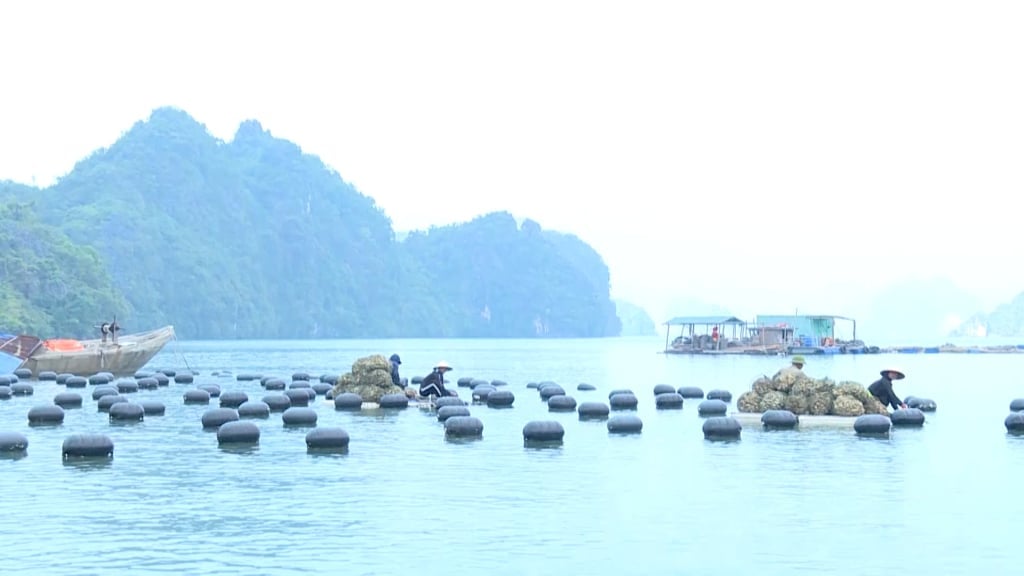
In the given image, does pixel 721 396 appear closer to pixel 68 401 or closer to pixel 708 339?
pixel 68 401

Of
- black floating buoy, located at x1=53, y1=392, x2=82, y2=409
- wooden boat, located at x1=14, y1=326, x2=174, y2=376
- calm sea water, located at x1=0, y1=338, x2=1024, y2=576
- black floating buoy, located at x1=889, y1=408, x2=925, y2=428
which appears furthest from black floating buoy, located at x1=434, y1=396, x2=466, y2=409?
wooden boat, located at x1=14, y1=326, x2=174, y2=376

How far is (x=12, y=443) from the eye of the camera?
32.5m

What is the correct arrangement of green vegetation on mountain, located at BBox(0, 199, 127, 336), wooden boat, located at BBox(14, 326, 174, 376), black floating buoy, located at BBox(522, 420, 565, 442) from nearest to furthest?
black floating buoy, located at BBox(522, 420, 565, 442) < wooden boat, located at BBox(14, 326, 174, 376) < green vegetation on mountain, located at BBox(0, 199, 127, 336)

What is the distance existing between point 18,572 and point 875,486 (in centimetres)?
1705

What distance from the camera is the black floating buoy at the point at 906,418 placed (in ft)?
132

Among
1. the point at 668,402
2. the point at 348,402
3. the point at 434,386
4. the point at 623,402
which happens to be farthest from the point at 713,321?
the point at 348,402

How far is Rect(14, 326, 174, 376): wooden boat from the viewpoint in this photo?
2911 inches

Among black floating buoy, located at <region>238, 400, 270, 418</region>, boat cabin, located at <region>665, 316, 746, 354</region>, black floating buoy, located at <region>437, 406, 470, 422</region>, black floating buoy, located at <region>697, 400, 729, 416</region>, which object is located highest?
boat cabin, located at <region>665, 316, 746, 354</region>

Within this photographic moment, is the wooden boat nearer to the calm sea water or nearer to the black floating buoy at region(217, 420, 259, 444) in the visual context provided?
the calm sea water

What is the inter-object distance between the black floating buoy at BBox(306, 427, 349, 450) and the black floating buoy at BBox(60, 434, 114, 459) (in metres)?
4.99

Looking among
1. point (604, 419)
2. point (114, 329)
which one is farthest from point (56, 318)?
point (604, 419)

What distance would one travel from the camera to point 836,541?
2041 cm

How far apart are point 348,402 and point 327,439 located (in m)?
14.6

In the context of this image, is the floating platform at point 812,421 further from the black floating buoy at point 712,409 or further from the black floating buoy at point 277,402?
the black floating buoy at point 277,402
